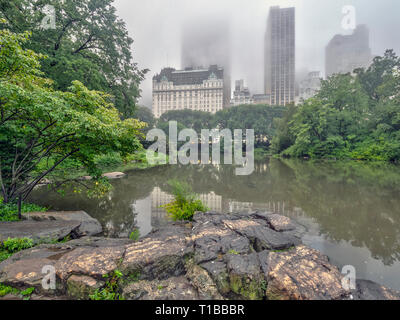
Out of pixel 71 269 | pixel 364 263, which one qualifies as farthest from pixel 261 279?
pixel 71 269

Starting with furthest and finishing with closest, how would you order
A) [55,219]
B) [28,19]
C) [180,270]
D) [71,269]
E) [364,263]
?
[28,19], [55,219], [364,263], [180,270], [71,269]

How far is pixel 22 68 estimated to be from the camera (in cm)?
420

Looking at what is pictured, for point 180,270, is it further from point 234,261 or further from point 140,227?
point 140,227

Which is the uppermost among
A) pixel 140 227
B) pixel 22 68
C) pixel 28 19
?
pixel 28 19

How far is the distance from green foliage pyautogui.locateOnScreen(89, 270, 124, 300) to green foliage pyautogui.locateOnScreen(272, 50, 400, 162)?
30429 mm

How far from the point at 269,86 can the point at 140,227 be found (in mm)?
151603

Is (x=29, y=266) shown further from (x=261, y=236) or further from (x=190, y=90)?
(x=190, y=90)

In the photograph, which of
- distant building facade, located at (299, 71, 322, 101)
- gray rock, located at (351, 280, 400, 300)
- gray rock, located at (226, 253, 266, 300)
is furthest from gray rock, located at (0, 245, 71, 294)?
distant building facade, located at (299, 71, 322, 101)

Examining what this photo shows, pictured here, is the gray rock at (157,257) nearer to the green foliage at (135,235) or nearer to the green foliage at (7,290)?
the green foliage at (135,235)

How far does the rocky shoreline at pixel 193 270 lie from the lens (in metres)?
2.40

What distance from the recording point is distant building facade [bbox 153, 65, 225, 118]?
333 feet

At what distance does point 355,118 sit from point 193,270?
116 ft

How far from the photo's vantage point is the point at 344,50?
64.8 meters

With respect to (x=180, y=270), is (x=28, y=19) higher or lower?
higher
